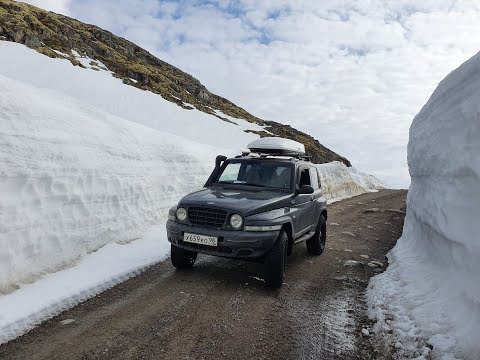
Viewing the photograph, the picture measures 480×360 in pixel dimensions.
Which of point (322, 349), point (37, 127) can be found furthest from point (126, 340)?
point (37, 127)

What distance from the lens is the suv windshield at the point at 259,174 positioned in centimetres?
705

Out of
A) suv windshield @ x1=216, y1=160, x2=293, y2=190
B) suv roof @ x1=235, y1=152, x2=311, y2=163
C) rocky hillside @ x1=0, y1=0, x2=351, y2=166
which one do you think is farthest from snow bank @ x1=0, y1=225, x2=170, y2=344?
rocky hillside @ x1=0, y1=0, x2=351, y2=166

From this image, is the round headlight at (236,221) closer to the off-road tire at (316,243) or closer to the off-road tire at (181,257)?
the off-road tire at (181,257)

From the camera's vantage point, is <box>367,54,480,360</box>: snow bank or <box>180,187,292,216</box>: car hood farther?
<box>180,187,292,216</box>: car hood

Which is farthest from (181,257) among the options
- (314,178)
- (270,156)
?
(314,178)

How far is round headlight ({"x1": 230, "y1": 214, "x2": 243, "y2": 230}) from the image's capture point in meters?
5.67

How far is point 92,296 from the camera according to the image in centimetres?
517

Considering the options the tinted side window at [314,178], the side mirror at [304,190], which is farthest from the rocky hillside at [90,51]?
the side mirror at [304,190]

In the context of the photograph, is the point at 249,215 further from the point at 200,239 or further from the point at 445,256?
the point at 445,256

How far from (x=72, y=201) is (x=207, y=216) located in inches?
115

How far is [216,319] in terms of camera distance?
4.64m

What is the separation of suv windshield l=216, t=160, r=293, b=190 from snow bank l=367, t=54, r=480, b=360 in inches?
95.8

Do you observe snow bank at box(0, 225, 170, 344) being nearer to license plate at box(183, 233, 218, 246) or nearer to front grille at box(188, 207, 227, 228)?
license plate at box(183, 233, 218, 246)

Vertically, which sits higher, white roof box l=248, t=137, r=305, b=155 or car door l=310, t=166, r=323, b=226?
white roof box l=248, t=137, r=305, b=155
